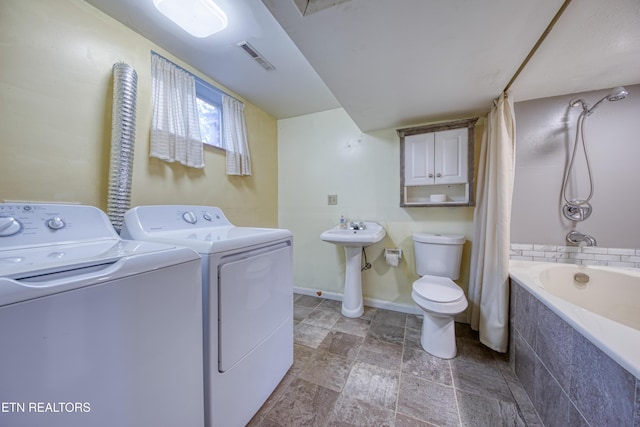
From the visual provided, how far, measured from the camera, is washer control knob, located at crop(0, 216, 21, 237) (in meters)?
0.81

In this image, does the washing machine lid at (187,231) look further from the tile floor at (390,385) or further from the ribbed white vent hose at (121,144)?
the tile floor at (390,385)

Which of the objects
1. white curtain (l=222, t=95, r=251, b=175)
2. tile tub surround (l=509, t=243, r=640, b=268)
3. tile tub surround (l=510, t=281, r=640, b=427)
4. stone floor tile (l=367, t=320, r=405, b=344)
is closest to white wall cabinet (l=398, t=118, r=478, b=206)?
tile tub surround (l=509, t=243, r=640, b=268)

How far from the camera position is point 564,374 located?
99 centimetres

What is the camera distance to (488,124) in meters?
1.79

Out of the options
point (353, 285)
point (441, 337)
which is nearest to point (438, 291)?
point (441, 337)

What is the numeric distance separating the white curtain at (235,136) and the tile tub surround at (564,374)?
2.44 metres

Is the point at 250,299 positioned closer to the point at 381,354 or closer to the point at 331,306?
the point at 381,354

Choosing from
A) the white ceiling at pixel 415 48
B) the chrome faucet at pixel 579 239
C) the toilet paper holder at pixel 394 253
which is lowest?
the toilet paper holder at pixel 394 253

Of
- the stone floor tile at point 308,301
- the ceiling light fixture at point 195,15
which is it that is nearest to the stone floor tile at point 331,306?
the stone floor tile at point 308,301

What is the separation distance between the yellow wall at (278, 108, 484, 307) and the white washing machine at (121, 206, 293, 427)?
3.98 ft

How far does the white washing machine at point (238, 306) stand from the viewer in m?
0.92

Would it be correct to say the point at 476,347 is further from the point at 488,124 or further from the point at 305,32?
the point at 305,32

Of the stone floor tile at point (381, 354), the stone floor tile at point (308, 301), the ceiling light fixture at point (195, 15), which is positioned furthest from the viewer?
the stone floor tile at point (308, 301)

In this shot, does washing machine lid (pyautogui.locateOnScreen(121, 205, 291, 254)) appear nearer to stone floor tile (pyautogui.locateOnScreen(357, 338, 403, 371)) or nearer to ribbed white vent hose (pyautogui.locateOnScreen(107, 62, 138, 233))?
ribbed white vent hose (pyautogui.locateOnScreen(107, 62, 138, 233))
